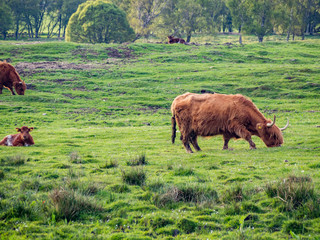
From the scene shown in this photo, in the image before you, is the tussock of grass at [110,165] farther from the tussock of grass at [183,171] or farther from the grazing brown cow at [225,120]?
the grazing brown cow at [225,120]

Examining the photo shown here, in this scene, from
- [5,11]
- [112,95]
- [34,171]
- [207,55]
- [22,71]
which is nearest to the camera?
[34,171]

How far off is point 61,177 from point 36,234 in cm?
352

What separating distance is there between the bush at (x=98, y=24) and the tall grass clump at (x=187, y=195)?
163 feet

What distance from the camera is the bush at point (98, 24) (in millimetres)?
54906

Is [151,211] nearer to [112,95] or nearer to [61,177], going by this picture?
[61,177]

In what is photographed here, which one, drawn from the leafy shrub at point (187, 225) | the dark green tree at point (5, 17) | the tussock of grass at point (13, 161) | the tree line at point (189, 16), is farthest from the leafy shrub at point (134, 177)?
the dark green tree at point (5, 17)

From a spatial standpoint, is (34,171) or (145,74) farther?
(145,74)

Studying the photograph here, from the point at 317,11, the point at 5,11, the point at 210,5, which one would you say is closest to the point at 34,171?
the point at 5,11

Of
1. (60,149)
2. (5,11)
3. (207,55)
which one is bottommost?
(60,149)

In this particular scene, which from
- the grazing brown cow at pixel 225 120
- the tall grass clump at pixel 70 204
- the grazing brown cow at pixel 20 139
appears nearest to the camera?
the tall grass clump at pixel 70 204

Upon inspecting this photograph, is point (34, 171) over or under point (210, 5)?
under

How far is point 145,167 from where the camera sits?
1136 centimetres

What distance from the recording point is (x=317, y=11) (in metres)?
82.1

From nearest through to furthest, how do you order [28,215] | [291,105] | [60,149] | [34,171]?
[28,215] → [34,171] → [60,149] → [291,105]
